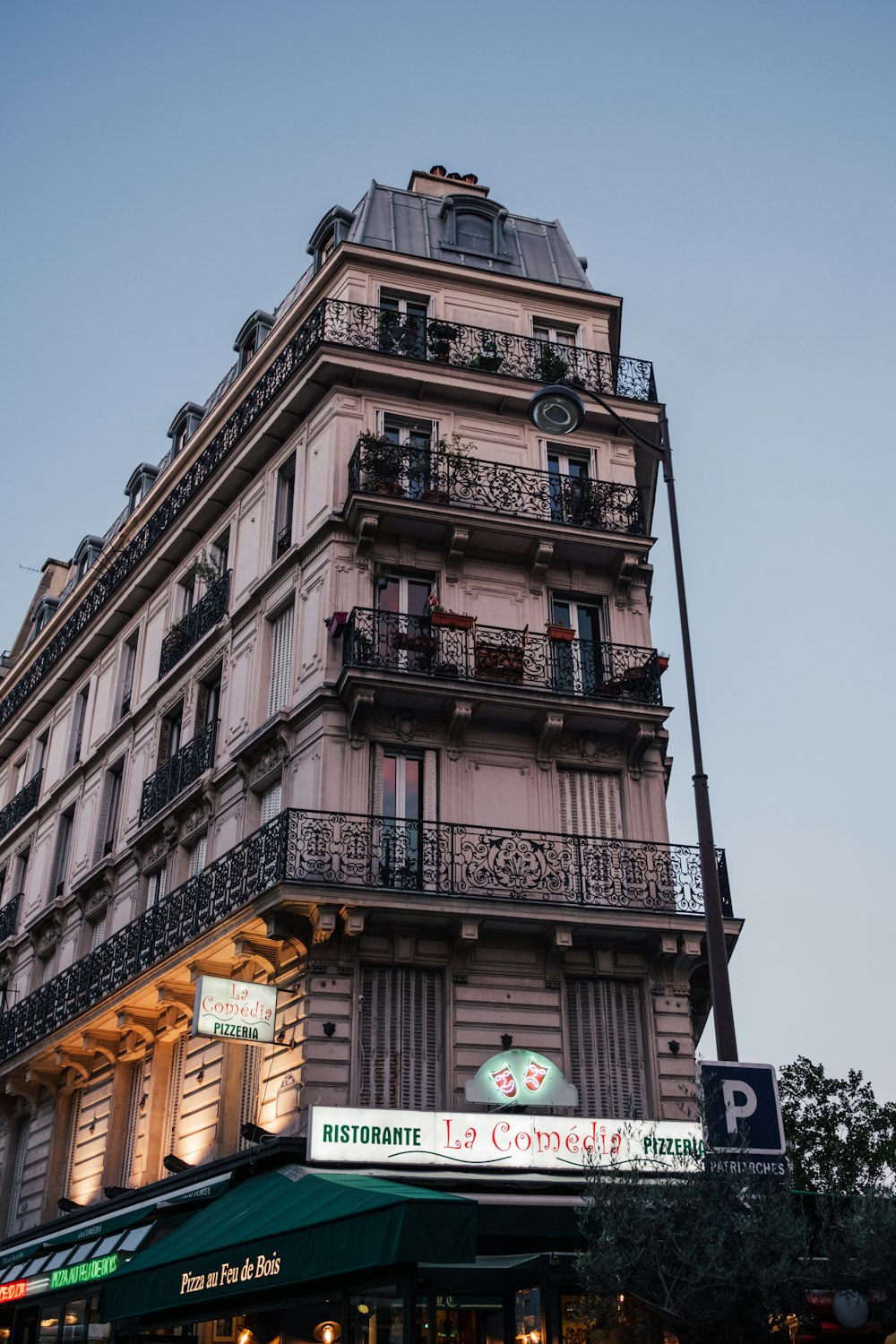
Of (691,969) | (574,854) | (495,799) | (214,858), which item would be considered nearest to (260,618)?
(214,858)

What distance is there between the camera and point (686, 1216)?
10.1 m

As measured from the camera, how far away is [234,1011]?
16.5m

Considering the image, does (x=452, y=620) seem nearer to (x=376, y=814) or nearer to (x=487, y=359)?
(x=376, y=814)

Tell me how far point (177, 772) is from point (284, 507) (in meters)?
4.96

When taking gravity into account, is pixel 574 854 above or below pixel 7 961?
below

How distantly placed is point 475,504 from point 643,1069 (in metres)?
8.82

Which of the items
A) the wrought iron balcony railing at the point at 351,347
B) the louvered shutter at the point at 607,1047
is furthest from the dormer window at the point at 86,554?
the louvered shutter at the point at 607,1047

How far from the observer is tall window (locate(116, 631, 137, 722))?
2703 cm

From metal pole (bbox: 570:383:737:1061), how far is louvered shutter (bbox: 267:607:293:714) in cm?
849

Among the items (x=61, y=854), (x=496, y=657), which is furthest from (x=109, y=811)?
(x=496, y=657)

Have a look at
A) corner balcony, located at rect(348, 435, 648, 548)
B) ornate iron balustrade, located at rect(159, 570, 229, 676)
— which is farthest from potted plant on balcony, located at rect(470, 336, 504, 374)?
ornate iron balustrade, located at rect(159, 570, 229, 676)

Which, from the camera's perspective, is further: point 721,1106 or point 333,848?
point 333,848

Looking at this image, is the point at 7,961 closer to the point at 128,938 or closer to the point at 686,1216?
the point at 128,938

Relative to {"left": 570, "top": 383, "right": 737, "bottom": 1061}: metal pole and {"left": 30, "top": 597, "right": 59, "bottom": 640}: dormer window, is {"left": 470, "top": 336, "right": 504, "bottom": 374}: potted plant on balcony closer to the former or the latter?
{"left": 570, "top": 383, "right": 737, "bottom": 1061}: metal pole
